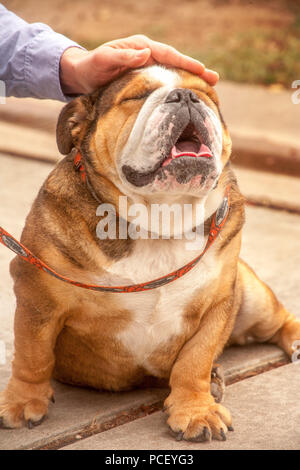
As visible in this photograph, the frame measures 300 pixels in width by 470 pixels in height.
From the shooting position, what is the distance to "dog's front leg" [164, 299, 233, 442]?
9.27 ft

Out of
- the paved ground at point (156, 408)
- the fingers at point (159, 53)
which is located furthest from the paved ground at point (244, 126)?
the fingers at point (159, 53)

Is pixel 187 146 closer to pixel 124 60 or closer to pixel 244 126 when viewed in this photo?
pixel 124 60

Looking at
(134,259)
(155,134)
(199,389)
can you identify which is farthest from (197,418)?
(155,134)

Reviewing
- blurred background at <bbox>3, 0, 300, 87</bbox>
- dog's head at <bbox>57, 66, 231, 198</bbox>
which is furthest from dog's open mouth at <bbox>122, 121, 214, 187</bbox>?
blurred background at <bbox>3, 0, 300, 87</bbox>

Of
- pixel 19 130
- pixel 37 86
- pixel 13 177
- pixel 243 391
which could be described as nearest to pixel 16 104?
pixel 19 130

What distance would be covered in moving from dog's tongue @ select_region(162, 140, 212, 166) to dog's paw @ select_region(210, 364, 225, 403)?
3.24 ft

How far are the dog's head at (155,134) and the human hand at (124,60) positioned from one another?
4 cm

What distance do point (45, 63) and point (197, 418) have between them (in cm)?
147

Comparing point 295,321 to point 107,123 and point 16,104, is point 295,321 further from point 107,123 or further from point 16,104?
point 16,104

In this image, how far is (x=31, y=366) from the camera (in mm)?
2900

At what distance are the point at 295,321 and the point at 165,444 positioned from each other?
115 centimetres

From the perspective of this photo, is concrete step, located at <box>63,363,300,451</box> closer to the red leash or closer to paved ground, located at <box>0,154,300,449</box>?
paved ground, located at <box>0,154,300,449</box>

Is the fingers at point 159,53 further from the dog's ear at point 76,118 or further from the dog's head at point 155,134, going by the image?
the dog's ear at point 76,118

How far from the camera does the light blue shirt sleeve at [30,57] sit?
3.11m
